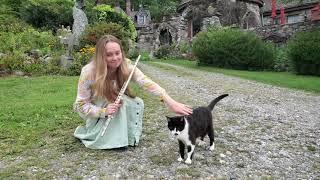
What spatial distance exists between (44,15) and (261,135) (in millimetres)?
23112

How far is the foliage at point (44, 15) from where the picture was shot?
26.8 meters

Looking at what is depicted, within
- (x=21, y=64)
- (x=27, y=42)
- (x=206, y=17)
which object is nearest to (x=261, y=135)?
(x=21, y=64)

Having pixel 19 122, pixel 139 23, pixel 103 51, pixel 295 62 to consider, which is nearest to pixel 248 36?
pixel 295 62

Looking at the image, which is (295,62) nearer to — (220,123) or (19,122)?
(220,123)

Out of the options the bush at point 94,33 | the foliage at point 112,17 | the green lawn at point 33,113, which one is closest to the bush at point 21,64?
the green lawn at point 33,113

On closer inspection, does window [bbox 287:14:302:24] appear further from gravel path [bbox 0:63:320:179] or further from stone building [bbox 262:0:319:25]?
gravel path [bbox 0:63:320:179]

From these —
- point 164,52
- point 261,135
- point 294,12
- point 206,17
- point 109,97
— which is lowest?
point 261,135

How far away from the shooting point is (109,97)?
548 centimetres

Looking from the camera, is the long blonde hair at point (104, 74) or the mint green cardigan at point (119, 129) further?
the mint green cardigan at point (119, 129)

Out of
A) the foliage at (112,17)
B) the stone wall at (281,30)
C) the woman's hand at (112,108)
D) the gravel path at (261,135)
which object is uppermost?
the foliage at (112,17)

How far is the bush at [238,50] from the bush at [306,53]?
85.6 inches

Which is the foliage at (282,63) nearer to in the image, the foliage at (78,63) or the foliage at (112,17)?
the foliage at (78,63)

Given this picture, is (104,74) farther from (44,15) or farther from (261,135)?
(44,15)

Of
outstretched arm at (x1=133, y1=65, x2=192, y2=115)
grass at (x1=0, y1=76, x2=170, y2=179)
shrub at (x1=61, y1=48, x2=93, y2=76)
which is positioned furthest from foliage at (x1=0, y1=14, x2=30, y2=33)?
outstretched arm at (x1=133, y1=65, x2=192, y2=115)
